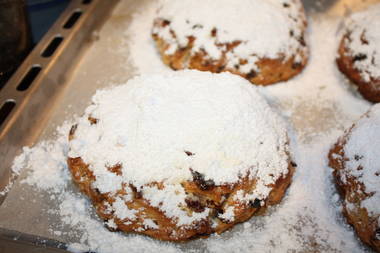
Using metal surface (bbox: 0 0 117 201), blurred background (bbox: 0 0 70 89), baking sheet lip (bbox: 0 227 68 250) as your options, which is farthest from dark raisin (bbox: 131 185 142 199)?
blurred background (bbox: 0 0 70 89)

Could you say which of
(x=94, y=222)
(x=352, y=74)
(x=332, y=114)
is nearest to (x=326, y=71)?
(x=352, y=74)

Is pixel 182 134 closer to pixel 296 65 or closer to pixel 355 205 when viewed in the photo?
pixel 355 205

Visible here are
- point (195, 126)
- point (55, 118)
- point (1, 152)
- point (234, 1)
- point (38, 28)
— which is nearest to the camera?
point (195, 126)

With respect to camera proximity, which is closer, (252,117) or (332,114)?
(252,117)

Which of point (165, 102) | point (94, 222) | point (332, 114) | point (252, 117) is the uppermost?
point (165, 102)

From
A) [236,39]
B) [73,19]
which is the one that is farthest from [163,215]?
[73,19]

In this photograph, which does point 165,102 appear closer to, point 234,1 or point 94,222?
point 94,222

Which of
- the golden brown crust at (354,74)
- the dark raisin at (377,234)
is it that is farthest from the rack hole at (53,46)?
the dark raisin at (377,234)
